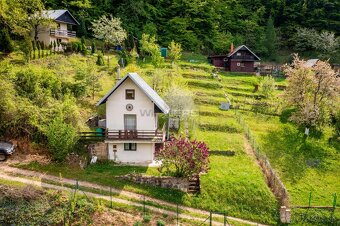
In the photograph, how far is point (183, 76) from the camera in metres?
59.2

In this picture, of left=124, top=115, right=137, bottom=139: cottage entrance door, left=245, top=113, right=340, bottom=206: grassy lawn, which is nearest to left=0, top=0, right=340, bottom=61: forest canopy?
left=245, top=113, right=340, bottom=206: grassy lawn

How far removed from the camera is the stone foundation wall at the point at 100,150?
115ft

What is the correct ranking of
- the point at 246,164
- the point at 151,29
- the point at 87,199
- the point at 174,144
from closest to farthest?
the point at 87,199 < the point at 174,144 < the point at 246,164 < the point at 151,29

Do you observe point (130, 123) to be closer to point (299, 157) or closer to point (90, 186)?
point (90, 186)

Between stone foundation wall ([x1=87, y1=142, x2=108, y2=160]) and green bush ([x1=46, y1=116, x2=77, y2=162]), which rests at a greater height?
green bush ([x1=46, y1=116, x2=77, y2=162])

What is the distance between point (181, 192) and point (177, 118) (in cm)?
1188

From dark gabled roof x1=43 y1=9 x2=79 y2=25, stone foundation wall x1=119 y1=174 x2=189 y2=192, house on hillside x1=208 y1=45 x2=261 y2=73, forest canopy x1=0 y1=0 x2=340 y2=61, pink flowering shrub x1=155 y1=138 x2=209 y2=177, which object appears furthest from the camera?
forest canopy x1=0 y1=0 x2=340 y2=61

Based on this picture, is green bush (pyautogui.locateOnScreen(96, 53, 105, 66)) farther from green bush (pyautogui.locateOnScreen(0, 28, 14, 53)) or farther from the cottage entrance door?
the cottage entrance door

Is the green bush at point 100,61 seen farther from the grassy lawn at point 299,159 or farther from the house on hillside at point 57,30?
the grassy lawn at point 299,159

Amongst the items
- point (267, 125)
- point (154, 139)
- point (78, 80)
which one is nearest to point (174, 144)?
point (154, 139)

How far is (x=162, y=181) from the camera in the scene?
31.9 m

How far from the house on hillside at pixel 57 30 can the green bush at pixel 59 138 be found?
29.0 m

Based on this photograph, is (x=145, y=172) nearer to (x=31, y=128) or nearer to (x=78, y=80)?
(x=31, y=128)

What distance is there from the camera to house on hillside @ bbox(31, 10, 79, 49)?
58.9 meters
